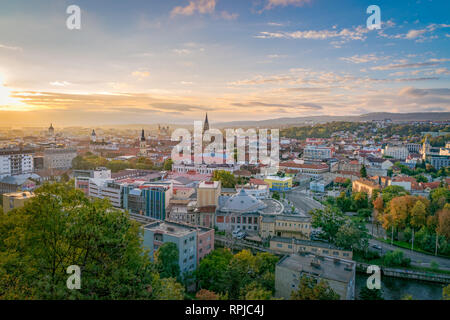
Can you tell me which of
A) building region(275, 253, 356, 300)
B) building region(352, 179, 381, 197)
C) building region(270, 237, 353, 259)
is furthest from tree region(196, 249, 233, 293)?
building region(352, 179, 381, 197)

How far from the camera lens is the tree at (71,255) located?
109 inches

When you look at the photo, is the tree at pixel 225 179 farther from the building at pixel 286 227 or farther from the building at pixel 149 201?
the building at pixel 286 227

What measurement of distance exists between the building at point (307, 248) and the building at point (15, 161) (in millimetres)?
16639

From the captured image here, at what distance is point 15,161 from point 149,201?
44.0ft

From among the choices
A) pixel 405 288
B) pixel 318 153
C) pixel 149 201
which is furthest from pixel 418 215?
pixel 318 153

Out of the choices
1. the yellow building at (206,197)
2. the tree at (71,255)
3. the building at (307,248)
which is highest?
the tree at (71,255)

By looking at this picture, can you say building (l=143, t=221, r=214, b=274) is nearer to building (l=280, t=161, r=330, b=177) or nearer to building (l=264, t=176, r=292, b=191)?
building (l=264, t=176, r=292, b=191)

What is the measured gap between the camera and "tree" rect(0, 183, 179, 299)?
9.12ft

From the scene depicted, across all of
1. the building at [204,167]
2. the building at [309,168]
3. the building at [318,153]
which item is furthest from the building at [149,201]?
the building at [318,153]

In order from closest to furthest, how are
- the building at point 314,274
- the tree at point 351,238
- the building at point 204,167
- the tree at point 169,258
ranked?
the building at point 314,274, the tree at point 169,258, the tree at point 351,238, the building at point 204,167

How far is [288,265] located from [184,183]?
30.7ft

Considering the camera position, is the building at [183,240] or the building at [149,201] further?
the building at [149,201]

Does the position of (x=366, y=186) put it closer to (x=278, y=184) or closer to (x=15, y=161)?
(x=278, y=184)
